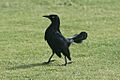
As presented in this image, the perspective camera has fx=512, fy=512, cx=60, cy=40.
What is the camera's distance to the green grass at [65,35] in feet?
32.2

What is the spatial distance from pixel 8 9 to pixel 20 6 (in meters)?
1.09

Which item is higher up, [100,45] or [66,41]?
[66,41]

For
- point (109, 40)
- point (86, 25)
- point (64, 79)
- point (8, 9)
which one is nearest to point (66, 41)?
point (64, 79)

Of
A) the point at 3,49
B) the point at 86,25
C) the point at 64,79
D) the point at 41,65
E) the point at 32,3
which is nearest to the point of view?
the point at 64,79

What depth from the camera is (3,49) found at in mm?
12820

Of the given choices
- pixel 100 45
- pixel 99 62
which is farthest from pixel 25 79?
pixel 100 45

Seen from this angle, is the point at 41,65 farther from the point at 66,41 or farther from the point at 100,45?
the point at 100,45

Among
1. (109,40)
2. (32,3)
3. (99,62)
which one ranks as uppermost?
(99,62)

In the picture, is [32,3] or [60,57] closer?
[60,57]

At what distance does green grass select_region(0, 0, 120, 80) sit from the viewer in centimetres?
981

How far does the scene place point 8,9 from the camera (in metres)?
22.4

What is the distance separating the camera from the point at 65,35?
15977mm

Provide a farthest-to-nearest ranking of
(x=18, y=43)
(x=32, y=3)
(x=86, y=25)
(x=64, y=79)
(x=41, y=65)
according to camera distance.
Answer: (x=32, y=3) → (x=86, y=25) → (x=18, y=43) → (x=41, y=65) → (x=64, y=79)

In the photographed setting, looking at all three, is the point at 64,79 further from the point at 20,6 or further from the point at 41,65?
the point at 20,6
